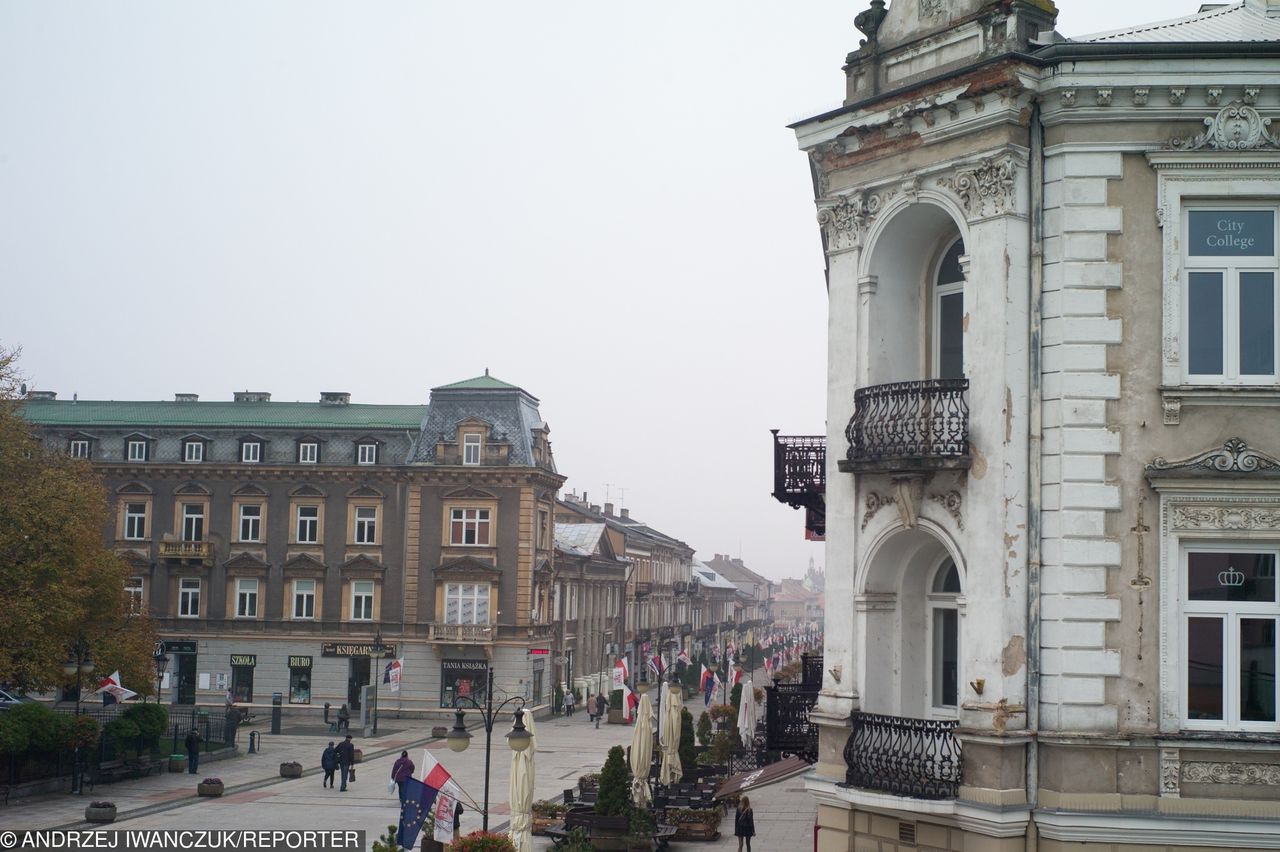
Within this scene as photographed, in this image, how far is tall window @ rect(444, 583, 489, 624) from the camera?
63656 mm

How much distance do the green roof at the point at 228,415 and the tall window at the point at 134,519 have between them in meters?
4.14

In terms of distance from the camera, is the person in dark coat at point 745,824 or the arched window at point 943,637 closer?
the arched window at point 943,637

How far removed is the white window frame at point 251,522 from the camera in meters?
65.3

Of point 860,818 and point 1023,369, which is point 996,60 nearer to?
point 1023,369

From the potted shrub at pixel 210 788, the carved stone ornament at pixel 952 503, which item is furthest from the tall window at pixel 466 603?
the carved stone ornament at pixel 952 503

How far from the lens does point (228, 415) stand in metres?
68.3

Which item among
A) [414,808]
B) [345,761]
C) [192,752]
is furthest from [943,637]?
[192,752]

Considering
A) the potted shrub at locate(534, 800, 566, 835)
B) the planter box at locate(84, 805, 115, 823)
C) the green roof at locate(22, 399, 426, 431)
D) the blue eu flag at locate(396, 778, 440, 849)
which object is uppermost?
the green roof at locate(22, 399, 426, 431)

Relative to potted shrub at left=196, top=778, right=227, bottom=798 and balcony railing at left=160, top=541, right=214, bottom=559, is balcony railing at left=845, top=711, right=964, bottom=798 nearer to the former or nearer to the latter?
potted shrub at left=196, top=778, right=227, bottom=798

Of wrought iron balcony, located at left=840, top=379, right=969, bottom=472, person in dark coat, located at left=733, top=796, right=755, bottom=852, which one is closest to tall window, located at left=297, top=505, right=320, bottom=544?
person in dark coat, located at left=733, top=796, right=755, bottom=852

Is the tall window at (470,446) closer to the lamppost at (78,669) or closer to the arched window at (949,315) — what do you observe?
the lamppost at (78,669)

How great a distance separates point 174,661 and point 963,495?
5789cm

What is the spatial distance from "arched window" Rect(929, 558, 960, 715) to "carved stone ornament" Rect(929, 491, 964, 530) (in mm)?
1488

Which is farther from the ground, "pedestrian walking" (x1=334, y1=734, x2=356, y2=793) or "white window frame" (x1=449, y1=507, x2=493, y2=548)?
"white window frame" (x1=449, y1=507, x2=493, y2=548)
